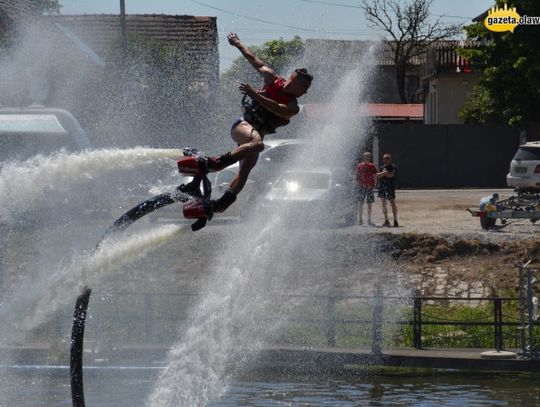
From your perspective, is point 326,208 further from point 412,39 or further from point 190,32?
point 412,39

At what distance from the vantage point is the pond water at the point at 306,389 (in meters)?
19.2

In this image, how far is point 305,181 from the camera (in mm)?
33406

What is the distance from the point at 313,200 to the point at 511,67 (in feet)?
82.6

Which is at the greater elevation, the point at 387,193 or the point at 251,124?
the point at 251,124

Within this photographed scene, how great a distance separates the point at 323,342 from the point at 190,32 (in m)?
34.2

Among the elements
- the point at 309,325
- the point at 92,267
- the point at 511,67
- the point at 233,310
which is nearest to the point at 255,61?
the point at 92,267

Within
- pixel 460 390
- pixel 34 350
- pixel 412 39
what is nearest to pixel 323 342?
pixel 460 390

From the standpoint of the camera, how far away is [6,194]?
53.1 feet

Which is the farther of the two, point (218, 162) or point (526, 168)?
point (526, 168)

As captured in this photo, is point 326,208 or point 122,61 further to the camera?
point 122,61

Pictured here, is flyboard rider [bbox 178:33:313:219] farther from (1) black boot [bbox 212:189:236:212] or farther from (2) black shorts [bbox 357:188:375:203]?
(2) black shorts [bbox 357:188:375:203]

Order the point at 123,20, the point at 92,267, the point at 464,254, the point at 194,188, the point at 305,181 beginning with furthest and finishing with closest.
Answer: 1. the point at 123,20
2. the point at 305,181
3. the point at 464,254
4. the point at 92,267
5. the point at 194,188

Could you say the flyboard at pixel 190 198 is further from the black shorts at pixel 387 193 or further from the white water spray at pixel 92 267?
the black shorts at pixel 387 193

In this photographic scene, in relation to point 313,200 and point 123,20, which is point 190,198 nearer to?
point 313,200
